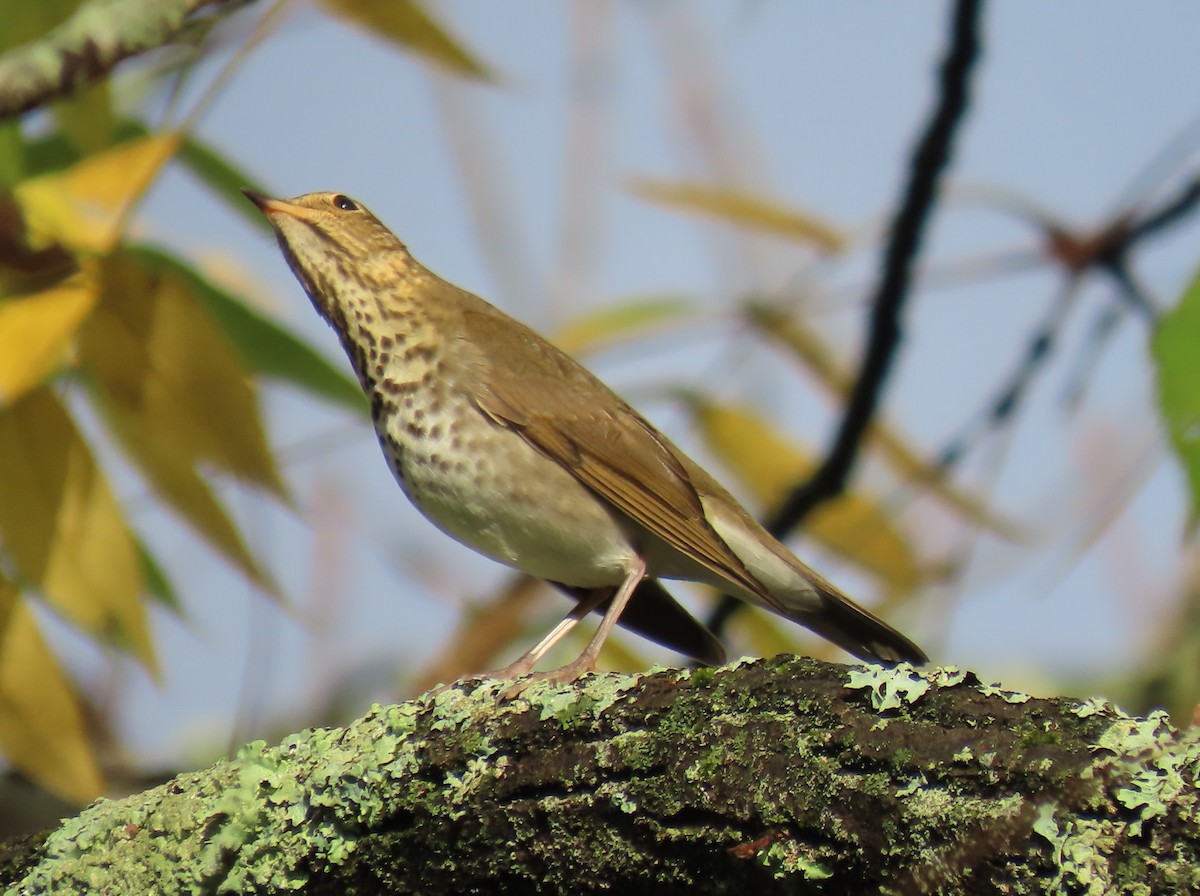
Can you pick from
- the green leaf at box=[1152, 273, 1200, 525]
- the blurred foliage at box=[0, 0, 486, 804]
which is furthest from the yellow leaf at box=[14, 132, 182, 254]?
the green leaf at box=[1152, 273, 1200, 525]

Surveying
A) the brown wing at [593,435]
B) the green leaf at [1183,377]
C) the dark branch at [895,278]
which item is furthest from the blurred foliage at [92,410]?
the green leaf at [1183,377]

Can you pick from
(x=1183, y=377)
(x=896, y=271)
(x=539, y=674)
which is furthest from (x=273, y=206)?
(x=1183, y=377)

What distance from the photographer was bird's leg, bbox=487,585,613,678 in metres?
3.69

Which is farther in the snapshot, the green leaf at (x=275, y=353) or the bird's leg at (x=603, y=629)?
the green leaf at (x=275, y=353)

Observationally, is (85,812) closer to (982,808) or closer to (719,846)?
(719,846)

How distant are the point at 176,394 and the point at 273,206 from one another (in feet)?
3.20

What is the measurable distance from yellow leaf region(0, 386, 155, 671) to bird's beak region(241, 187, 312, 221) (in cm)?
101

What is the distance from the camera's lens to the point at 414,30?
383 cm

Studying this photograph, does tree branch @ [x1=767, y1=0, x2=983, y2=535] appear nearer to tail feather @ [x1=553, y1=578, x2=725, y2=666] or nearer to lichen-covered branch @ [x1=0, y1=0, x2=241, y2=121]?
tail feather @ [x1=553, y1=578, x2=725, y2=666]

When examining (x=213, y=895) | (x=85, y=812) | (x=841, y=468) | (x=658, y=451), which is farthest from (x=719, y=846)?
(x=841, y=468)

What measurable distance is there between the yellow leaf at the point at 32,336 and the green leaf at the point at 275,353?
0.64 m

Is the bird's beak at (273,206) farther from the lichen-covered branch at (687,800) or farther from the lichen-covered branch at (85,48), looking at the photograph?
the lichen-covered branch at (687,800)

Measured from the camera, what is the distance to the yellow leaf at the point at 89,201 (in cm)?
324

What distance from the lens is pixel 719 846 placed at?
2.15 m
